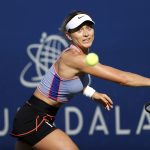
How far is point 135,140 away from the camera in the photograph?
5180mm

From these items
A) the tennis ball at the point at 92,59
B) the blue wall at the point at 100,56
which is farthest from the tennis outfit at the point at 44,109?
the blue wall at the point at 100,56

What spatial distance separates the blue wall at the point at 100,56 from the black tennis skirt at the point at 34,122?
1366 mm

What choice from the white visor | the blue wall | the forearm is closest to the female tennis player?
the white visor

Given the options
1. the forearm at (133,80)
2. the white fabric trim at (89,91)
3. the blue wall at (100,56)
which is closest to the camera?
the forearm at (133,80)

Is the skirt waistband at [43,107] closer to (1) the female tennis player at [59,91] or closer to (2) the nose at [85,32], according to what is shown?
(1) the female tennis player at [59,91]

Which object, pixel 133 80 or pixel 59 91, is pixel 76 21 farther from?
pixel 133 80

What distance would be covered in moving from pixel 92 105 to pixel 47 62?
A: 1.68 ft

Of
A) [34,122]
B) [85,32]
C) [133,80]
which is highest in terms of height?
[85,32]

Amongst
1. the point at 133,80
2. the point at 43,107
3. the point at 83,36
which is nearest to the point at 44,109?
the point at 43,107

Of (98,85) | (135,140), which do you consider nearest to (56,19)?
(98,85)

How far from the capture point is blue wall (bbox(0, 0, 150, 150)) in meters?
5.11

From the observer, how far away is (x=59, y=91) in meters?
3.70

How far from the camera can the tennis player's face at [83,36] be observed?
145 inches

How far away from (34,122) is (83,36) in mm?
588
